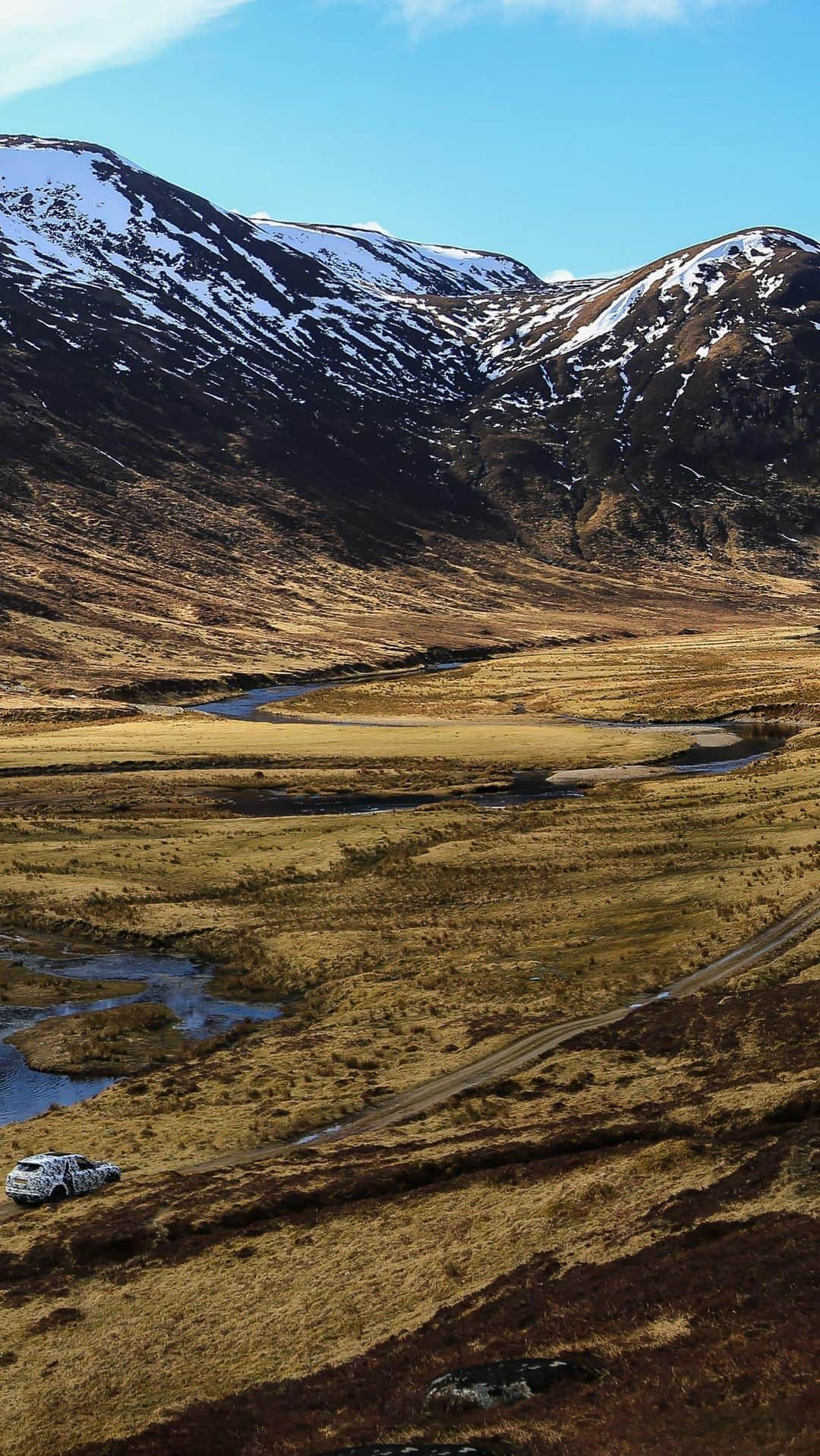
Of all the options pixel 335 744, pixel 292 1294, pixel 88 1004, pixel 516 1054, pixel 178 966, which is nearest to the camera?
pixel 292 1294

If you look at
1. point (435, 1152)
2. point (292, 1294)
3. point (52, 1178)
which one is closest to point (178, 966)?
point (52, 1178)

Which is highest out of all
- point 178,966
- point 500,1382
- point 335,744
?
point 500,1382

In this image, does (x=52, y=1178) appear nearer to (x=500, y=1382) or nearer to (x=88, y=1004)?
(x=500, y=1382)

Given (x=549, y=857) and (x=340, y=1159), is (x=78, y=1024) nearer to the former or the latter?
(x=340, y=1159)

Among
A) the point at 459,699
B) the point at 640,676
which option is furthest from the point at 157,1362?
the point at 640,676

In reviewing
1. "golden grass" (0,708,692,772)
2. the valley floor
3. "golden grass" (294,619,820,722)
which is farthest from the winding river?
"golden grass" (294,619,820,722)

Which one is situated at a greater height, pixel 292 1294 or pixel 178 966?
pixel 292 1294
